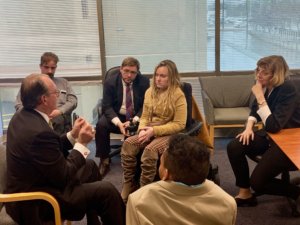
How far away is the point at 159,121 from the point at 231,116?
112cm

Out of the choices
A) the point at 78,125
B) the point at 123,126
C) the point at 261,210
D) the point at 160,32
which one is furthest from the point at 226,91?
the point at 78,125

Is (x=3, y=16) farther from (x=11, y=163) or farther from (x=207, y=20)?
(x=11, y=163)

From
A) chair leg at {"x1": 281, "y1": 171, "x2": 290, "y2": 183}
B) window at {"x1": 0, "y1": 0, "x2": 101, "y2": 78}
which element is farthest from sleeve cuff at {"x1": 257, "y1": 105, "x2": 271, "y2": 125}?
window at {"x1": 0, "y1": 0, "x2": 101, "y2": 78}

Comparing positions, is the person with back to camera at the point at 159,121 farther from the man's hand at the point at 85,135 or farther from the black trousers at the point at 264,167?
the man's hand at the point at 85,135

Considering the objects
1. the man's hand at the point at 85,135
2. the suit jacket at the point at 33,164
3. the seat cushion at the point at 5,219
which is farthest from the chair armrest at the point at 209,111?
the seat cushion at the point at 5,219

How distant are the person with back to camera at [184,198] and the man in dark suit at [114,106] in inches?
81.0

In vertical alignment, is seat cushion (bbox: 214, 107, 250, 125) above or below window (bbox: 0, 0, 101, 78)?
below

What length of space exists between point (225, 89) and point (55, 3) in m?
2.13

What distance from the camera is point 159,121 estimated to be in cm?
295

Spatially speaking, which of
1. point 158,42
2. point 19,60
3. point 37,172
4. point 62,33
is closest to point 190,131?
point 37,172

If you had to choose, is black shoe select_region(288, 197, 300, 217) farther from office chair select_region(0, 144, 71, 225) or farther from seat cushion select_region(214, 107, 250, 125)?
office chair select_region(0, 144, 71, 225)

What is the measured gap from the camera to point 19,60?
4.23 meters

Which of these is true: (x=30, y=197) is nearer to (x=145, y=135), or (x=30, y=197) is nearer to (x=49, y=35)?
(x=145, y=135)

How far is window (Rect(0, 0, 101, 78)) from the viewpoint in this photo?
409cm
